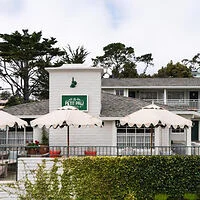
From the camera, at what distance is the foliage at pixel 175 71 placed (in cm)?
5538

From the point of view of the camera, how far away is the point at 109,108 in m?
21.6

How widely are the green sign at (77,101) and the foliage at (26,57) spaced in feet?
77.7

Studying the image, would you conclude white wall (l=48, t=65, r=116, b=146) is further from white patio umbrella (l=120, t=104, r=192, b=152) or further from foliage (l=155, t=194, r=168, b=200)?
foliage (l=155, t=194, r=168, b=200)

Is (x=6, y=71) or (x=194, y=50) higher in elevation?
(x=194, y=50)

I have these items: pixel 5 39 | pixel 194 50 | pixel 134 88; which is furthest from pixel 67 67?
pixel 194 50

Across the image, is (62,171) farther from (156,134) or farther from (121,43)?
(121,43)

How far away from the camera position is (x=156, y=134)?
20.3 metres

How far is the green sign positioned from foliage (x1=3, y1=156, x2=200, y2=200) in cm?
678

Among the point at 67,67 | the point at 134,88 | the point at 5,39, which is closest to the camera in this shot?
the point at 67,67

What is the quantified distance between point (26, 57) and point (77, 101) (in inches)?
970

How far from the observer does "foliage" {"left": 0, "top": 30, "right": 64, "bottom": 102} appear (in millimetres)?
43375

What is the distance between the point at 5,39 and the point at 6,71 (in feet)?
13.3

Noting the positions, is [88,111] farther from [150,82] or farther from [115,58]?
[115,58]

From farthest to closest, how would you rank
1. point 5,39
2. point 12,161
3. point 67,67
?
point 5,39, point 67,67, point 12,161
